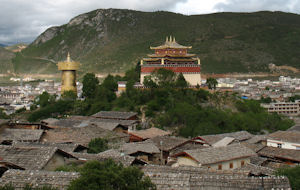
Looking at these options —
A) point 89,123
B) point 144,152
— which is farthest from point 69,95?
point 144,152

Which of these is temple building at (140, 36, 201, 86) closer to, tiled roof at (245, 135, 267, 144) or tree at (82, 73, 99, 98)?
tree at (82, 73, 99, 98)

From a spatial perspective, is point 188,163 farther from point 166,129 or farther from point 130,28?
point 130,28

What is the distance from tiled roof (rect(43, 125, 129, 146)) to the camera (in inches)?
1014

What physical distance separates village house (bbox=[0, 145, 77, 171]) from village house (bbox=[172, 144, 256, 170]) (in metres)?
6.67

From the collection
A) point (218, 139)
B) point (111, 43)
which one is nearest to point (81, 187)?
point (218, 139)

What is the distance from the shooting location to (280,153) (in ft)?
84.1

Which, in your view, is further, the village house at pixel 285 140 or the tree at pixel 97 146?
the village house at pixel 285 140

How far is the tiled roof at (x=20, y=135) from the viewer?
23439 mm

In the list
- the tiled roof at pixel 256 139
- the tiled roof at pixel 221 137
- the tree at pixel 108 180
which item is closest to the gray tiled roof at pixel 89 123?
the tiled roof at pixel 221 137

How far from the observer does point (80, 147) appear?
21812 millimetres

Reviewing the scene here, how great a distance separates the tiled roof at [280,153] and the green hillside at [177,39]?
94.4 m

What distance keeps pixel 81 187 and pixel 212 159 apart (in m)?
10.7

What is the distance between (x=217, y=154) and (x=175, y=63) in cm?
2474

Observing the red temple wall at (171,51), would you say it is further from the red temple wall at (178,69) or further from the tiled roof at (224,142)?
the tiled roof at (224,142)
